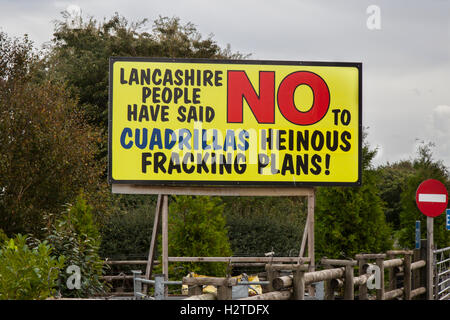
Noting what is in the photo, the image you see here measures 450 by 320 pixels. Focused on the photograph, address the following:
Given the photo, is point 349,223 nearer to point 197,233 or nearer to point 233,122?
point 197,233

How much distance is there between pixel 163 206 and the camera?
39.0ft

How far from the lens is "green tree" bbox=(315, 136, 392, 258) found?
1591 cm

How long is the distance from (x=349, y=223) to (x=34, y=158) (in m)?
8.20

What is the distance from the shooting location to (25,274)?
7.17 meters

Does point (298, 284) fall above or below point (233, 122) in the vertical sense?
below

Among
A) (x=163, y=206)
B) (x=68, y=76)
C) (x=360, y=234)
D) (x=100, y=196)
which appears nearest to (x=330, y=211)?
(x=360, y=234)

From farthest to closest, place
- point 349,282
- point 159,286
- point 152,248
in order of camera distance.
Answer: point 152,248 < point 349,282 < point 159,286

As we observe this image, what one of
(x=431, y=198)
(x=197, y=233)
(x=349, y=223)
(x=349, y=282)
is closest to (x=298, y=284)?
(x=349, y=282)

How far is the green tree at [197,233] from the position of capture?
1505 cm

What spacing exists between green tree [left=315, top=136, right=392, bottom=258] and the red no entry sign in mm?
2700

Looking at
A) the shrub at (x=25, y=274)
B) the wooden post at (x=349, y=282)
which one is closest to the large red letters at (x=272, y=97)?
the wooden post at (x=349, y=282)

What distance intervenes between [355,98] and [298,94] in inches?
43.0

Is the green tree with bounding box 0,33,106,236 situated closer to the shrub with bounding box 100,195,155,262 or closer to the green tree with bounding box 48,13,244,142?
the shrub with bounding box 100,195,155,262
